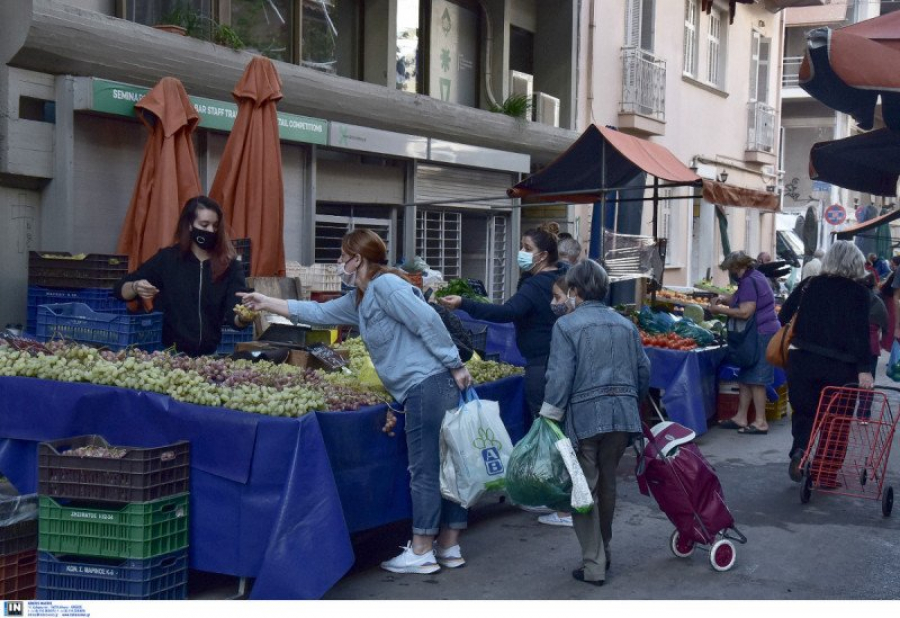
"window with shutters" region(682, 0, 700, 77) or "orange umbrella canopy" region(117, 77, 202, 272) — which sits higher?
"window with shutters" region(682, 0, 700, 77)

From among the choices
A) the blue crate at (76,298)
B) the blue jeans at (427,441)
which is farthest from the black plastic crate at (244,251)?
the blue jeans at (427,441)

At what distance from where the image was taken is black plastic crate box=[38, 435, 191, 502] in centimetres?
483

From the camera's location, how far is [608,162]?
12477mm

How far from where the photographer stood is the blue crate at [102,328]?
21.2 ft

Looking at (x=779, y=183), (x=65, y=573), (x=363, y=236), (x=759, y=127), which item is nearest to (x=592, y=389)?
(x=363, y=236)

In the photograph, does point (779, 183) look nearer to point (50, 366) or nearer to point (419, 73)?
point (419, 73)

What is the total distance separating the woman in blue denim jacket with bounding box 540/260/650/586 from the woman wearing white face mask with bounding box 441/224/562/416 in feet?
3.62

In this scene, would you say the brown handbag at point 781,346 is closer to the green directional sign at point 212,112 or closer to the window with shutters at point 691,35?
the green directional sign at point 212,112

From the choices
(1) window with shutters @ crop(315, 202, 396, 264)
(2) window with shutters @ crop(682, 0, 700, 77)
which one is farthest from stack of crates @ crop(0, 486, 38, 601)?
(2) window with shutters @ crop(682, 0, 700, 77)

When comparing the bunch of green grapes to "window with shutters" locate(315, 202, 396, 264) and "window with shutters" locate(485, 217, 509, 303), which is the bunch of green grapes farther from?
"window with shutters" locate(485, 217, 509, 303)

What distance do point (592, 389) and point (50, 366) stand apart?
2803mm

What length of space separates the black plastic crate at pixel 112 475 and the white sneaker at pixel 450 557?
5.41ft

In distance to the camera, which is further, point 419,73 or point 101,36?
point 419,73

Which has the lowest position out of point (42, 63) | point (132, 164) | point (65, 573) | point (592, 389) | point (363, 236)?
point (65, 573)
